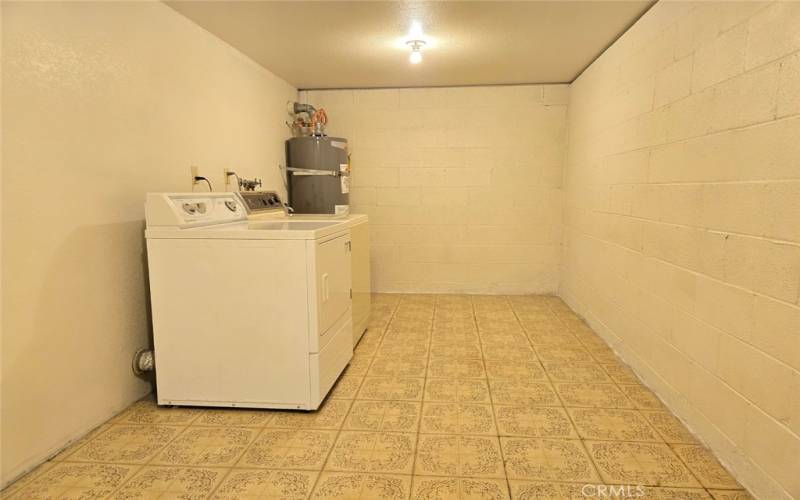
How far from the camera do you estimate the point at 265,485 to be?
1645mm

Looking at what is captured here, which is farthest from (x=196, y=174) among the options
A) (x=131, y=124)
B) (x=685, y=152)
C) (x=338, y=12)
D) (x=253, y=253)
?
(x=685, y=152)

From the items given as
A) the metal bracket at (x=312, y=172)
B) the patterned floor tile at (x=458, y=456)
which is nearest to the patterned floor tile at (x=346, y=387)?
the patterned floor tile at (x=458, y=456)

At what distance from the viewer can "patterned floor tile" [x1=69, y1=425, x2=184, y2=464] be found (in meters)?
1.80

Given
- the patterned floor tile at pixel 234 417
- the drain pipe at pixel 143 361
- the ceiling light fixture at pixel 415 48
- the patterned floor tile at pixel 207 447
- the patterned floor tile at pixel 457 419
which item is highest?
the ceiling light fixture at pixel 415 48

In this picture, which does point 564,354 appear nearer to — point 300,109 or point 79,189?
point 79,189

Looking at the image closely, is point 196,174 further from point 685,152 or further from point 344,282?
point 685,152

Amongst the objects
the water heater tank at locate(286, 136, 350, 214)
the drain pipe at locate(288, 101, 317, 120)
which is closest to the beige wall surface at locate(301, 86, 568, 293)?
the drain pipe at locate(288, 101, 317, 120)

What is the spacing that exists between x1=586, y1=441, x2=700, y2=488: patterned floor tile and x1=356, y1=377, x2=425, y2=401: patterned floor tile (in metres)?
0.89

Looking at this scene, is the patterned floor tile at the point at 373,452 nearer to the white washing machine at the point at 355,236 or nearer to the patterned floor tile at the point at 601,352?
the white washing machine at the point at 355,236

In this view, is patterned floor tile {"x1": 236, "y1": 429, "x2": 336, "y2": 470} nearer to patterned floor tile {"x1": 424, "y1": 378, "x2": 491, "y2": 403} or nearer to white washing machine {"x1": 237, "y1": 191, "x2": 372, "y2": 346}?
patterned floor tile {"x1": 424, "y1": 378, "x2": 491, "y2": 403}

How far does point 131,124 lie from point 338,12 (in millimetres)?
1298

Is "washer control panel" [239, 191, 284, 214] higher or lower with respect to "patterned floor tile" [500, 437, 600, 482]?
higher

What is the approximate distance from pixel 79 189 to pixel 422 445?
5.99 ft

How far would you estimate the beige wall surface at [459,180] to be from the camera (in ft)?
14.8
